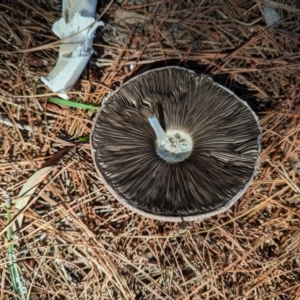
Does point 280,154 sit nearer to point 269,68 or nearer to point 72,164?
point 269,68

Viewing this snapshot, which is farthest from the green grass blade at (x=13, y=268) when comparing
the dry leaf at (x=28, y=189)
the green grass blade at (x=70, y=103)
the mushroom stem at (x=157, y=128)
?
the mushroom stem at (x=157, y=128)

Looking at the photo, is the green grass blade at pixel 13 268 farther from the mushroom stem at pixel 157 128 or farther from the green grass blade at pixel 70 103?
the mushroom stem at pixel 157 128

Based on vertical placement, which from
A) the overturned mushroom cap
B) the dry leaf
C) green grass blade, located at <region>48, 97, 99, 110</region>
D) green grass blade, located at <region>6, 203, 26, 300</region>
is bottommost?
green grass blade, located at <region>6, 203, 26, 300</region>

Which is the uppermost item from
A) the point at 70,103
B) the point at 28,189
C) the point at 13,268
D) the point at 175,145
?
the point at 70,103

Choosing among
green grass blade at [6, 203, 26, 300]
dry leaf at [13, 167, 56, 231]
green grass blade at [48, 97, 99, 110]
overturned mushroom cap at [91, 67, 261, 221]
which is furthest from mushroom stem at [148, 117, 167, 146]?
green grass blade at [6, 203, 26, 300]

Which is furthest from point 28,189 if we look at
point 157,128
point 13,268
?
point 157,128

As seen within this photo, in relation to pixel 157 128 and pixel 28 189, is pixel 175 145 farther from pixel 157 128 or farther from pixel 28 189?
pixel 28 189

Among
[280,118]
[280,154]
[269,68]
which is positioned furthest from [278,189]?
[269,68]

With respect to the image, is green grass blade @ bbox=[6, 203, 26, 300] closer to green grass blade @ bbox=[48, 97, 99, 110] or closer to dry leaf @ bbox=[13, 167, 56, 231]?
dry leaf @ bbox=[13, 167, 56, 231]
